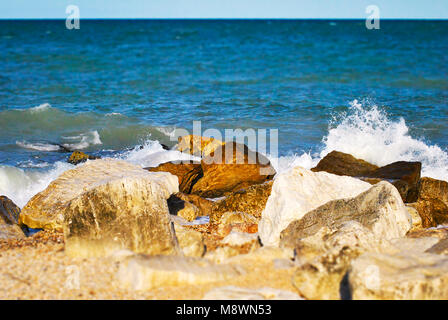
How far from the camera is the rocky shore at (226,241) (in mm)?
3789

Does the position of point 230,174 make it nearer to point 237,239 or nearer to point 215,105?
point 237,239

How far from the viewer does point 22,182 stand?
893cm

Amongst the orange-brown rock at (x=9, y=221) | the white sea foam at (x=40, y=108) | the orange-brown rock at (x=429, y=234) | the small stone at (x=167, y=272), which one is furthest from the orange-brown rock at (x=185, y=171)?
the white sea foam at (x=40, y=108)

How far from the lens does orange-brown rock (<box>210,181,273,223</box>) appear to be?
22.3 ft

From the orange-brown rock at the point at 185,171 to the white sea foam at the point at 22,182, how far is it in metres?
2.00

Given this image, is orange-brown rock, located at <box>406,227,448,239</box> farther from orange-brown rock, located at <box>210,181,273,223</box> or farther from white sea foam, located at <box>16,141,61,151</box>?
white sea foam, located at <box>16,141,61,151</box>

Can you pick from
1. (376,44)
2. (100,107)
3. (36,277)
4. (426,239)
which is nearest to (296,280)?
(426,239)

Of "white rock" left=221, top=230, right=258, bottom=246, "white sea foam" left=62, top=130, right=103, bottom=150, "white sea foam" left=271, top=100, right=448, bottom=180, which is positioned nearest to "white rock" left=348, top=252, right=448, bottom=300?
"white rock" left=221, top=230, right=258, bottom=246

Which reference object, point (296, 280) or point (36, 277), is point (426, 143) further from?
point (36, 277)

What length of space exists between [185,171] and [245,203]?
1852 mm

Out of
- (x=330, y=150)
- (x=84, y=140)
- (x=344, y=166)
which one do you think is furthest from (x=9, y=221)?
→ (x=330, y=150)

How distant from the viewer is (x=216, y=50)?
33.2 meters

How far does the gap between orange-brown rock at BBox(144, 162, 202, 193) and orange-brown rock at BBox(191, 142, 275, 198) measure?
0.12 metres
